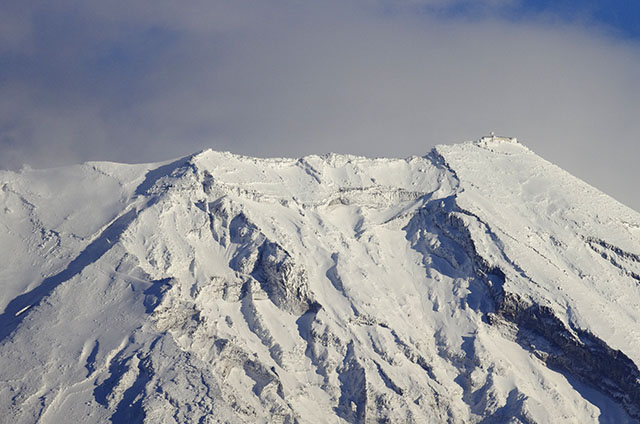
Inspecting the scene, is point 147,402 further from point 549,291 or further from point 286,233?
point 549,291

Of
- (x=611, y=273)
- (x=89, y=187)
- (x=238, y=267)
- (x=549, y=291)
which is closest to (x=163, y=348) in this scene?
(x=238, y=267)

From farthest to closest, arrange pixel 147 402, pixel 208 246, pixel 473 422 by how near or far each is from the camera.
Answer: pixel 208 246 < pixel 473 422 < pixel 147 402

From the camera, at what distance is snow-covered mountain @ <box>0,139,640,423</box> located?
159375mm

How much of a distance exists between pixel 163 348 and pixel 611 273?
70469mm

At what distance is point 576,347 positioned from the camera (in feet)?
579

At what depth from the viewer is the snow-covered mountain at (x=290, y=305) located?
159 meters

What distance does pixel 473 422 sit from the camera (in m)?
169

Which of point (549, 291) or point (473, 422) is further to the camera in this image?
point (549, 291)

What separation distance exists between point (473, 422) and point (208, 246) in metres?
43.9

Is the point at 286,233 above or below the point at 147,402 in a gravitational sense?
above

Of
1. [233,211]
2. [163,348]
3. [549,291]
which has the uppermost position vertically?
[549,291]

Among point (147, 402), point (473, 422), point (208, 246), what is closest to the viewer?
point (147, 402)

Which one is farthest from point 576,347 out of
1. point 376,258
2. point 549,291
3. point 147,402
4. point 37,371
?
point 37,371

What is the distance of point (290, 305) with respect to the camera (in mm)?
176875
